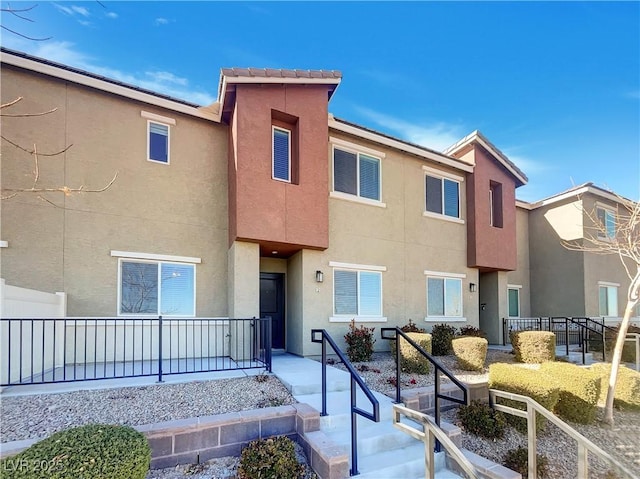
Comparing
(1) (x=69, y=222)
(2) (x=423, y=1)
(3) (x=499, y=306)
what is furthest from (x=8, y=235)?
(3) (x=499, y=306)

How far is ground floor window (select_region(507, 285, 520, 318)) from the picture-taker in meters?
17.7

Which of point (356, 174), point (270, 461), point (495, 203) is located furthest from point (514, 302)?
point (270, 461)

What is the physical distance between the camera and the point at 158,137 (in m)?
9.91

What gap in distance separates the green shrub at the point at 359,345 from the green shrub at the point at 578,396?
4290 millimetres

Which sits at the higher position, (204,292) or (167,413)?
(204,292)

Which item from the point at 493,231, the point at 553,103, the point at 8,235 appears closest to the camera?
the point at 8,235

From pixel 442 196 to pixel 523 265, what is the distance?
7797 millimetres

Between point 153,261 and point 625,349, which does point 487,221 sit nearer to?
point 625,349

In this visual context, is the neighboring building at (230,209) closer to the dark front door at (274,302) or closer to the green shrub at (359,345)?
the dark front door at (274,302)

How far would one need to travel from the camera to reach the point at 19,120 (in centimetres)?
839

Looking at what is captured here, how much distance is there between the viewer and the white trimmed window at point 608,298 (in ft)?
57.5

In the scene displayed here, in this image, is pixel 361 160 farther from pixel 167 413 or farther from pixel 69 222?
pixel 167 413

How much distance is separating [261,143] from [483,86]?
30.0ft

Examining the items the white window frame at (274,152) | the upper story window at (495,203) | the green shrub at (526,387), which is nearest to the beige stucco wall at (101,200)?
the white window frame at (274,152)
